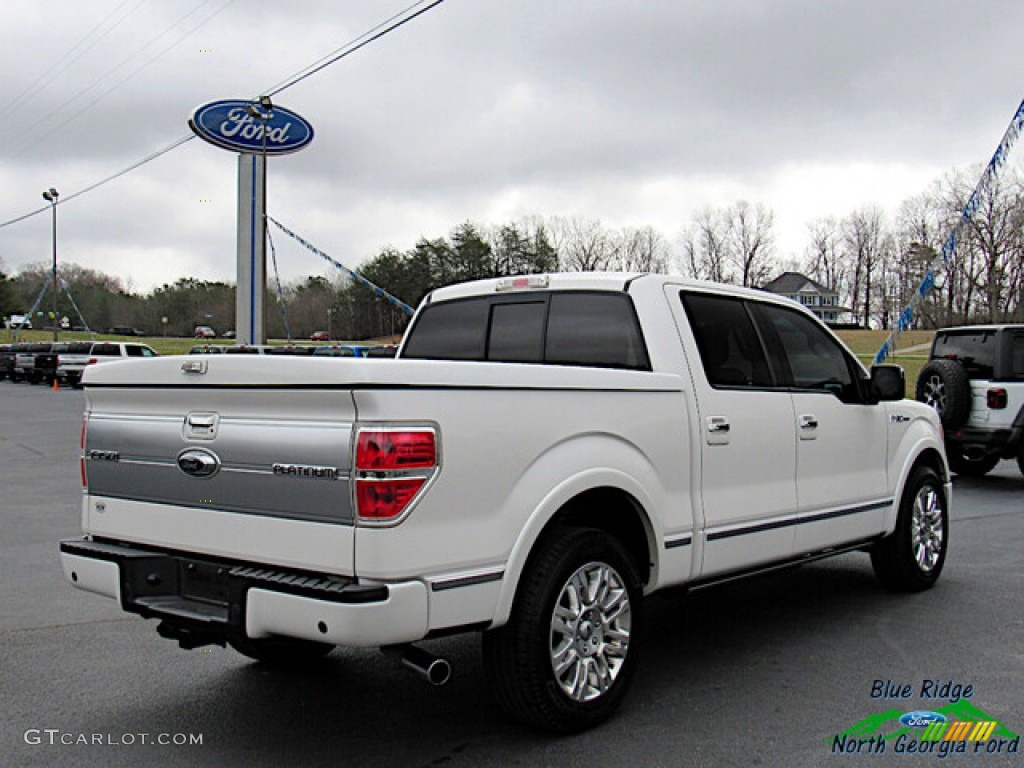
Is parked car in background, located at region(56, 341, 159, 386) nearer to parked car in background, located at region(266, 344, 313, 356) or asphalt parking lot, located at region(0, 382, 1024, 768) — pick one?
parked car in background, located at region(266, 344, 313, 356)

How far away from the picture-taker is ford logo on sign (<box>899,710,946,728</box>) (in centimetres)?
425

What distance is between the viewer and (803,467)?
5402 mm

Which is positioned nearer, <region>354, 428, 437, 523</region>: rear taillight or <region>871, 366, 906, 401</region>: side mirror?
<region>354, 428, 437, 523</region>: rear taillight

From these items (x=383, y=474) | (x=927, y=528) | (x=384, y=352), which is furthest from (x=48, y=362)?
(x=383, y=474)

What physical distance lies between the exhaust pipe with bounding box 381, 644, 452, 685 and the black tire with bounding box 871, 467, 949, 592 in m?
3.89

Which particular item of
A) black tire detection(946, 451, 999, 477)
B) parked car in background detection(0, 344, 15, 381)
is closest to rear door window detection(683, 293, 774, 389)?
black tire detection(946, 451, 999, 477)

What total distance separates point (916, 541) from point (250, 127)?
24.6 metres

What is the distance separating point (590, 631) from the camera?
407cm

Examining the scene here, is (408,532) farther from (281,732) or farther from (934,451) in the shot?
(934,451)

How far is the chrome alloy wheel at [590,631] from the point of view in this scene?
13.0 ft

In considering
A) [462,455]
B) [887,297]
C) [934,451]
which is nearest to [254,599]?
[462,455]

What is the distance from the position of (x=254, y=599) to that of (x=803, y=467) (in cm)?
321

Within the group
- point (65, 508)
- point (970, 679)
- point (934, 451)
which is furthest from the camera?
point (65, 508)

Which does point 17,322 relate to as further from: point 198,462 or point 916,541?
point 198,462
